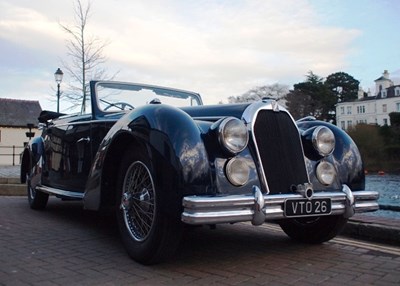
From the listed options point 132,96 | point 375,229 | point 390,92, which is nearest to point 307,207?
point 375,229

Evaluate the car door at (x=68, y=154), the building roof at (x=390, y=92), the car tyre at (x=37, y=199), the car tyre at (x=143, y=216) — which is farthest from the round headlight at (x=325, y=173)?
the building roof at (x=390, y=92)

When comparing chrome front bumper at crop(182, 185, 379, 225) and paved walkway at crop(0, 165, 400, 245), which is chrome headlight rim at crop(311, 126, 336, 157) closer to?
chrome front bumper at crop(182, 185, 379, 225)

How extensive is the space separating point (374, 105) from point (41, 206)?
87522 millimetres

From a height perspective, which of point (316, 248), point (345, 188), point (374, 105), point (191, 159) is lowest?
point (316, 248)

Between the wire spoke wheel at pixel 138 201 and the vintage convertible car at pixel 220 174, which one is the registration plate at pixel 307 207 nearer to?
the vintage convertible car at pixel 220 174

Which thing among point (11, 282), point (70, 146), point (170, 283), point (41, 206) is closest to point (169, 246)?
point (170, 283)

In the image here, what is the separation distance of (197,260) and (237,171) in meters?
0.94

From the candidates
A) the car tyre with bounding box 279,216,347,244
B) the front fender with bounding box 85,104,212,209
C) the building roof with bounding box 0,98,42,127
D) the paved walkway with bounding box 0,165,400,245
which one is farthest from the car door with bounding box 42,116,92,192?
the building roof with bounding box 0,98,42,127

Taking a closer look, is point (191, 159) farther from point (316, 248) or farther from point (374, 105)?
point (374, 105)

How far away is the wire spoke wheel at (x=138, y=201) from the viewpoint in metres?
3.48

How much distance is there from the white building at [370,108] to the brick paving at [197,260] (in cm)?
8347

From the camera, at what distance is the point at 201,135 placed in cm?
337

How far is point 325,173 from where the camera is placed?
149 inches

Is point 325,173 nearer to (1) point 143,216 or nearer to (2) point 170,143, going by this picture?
(2) point 170,143
